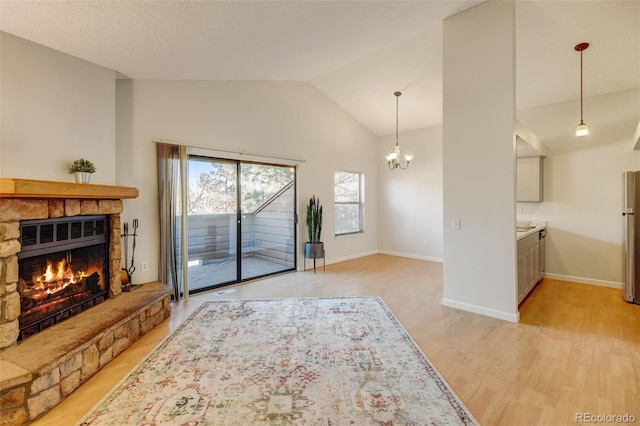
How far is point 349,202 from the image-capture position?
656 cm

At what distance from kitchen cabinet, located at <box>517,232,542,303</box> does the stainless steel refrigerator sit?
0.92m

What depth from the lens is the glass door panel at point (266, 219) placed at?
15.2 feet

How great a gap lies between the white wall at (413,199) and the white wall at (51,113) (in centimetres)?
554

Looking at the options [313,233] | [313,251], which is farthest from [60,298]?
[313,233]

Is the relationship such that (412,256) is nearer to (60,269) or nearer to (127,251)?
(127,251)

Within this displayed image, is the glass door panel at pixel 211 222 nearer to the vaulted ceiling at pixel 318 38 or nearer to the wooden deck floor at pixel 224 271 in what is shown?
the wooden deck floor at pixel 224 271

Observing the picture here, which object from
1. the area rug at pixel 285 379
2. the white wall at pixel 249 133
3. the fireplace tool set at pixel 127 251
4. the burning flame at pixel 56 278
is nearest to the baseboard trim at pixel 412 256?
the white wall at pixel 249 133

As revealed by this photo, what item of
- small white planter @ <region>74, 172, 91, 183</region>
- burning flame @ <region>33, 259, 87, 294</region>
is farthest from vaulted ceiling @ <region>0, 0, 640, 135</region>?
burning flame @ <region>33, 259, 87, 294</region>

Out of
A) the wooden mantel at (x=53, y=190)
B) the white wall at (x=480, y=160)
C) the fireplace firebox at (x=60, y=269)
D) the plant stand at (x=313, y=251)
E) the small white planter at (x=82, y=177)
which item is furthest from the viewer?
the plant stand at (x=313, y=251)

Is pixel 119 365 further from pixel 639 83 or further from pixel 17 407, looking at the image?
pixel 639 83

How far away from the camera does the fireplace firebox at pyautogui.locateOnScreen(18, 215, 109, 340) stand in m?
2.19

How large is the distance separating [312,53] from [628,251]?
476 cm

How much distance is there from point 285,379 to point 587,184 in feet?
17.4

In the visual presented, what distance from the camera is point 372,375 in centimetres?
207
